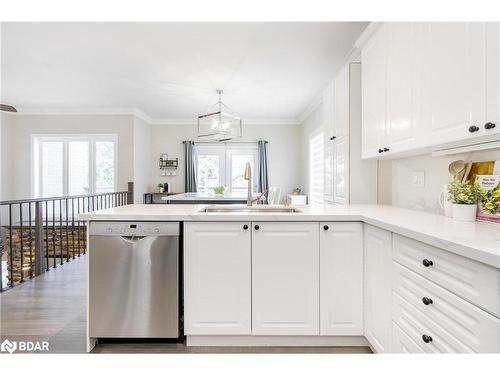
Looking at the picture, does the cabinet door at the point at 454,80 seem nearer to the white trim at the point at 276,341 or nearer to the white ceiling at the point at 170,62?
the white trim at the point at 276,341

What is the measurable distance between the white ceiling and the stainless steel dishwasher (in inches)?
78.9

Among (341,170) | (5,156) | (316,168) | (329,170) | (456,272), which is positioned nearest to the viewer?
(456,272)

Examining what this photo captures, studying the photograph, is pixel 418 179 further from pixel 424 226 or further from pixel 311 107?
pixel 311 107

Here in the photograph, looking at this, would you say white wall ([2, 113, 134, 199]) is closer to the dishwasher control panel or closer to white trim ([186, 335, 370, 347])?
the dishwasher control panel

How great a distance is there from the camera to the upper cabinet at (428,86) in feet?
4.08

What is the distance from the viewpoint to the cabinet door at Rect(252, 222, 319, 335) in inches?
72.0

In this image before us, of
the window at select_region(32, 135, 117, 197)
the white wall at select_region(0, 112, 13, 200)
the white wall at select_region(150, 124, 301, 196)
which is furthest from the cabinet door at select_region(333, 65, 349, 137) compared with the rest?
the white wall at select_region(0, 112, 13, 200)

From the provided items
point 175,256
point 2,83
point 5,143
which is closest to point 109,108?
point 2,83

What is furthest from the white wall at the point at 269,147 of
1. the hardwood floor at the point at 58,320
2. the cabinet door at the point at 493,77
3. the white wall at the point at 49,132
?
the cabinet door at the point at 493,77

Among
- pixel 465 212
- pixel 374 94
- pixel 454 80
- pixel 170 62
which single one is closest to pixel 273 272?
pixel 465 212

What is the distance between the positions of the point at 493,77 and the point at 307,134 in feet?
16.7

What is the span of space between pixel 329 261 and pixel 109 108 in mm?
5575

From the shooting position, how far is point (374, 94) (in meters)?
2.23

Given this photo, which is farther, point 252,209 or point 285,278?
point 252,209
